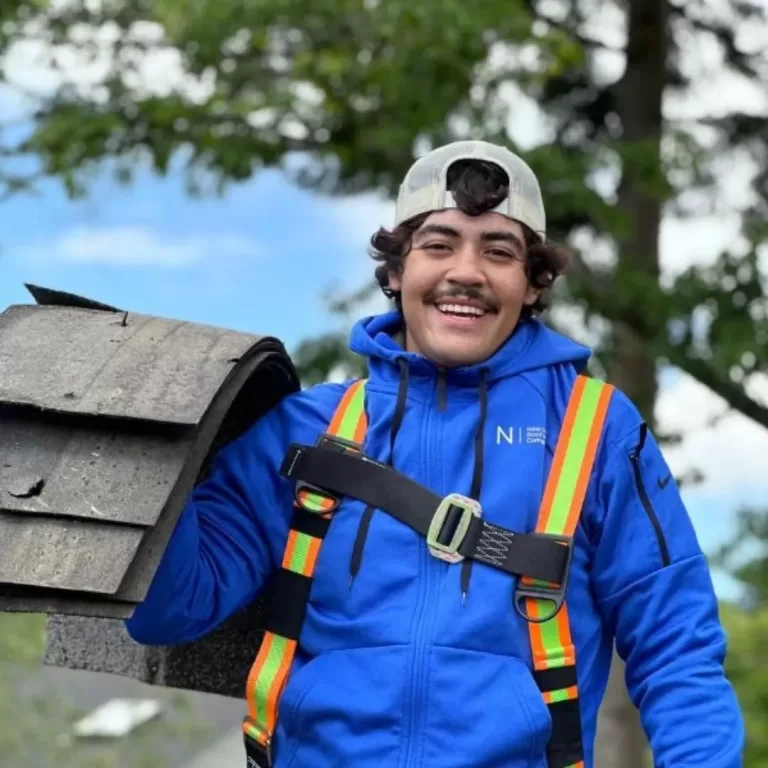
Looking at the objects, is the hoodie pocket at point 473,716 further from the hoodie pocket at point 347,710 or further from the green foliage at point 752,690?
the green foliage at point 752,690

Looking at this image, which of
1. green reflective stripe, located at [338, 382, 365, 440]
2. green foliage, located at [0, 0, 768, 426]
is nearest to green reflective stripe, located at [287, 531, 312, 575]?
green reflective stripe, located at [338, 382, 365, 440]

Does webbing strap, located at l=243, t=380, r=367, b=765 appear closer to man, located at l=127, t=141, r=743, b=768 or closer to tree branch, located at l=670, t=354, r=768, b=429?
man, located at l=127, t=141, r=743, b=768

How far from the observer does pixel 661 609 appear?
246cm

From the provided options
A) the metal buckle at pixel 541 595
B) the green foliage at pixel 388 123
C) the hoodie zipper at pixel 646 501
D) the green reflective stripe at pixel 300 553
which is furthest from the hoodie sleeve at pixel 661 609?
the green foliage at pixel 388 123

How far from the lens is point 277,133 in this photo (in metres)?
8.31

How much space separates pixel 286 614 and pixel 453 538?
14.8 inches

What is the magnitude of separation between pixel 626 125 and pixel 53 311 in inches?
290

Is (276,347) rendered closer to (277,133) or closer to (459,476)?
(459,476)

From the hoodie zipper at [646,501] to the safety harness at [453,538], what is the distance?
81mm

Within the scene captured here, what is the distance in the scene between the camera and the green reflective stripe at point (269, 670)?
2.53 meters

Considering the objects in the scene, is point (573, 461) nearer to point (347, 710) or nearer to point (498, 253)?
point (498, 253)

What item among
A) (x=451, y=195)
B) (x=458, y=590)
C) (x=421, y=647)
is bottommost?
(x=421, y=647)

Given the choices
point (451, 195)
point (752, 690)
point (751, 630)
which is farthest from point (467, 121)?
point (751, 630)

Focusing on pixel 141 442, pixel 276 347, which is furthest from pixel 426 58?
pixel 141 442
